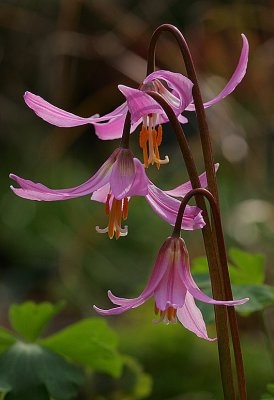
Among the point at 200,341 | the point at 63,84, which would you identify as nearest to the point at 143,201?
the point at 63,84

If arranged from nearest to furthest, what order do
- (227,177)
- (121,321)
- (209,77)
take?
1. (121,321)
2. (209,77)
3. (227,177)

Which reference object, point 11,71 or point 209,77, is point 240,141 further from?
point 11,71

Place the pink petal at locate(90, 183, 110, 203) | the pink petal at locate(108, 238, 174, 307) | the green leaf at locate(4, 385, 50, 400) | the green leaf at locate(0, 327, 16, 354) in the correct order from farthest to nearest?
the green leaf at locate(0, 327, 16, 354) → the green leaf at locate(4, 385, 50, 400) → the pink petal at locate(90, 183, 110, 203) → the pink petal at locate(108, 238, 174, 307)

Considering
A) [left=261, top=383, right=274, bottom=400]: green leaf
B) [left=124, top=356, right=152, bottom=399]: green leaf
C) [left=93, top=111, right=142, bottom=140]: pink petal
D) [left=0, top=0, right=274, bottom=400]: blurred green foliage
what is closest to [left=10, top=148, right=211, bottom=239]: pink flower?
[left=93, top=111, right=142, bottom=140]: pink petal

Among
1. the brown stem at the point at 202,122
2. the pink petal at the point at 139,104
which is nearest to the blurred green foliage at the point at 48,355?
the brown stem at the point at 202,122

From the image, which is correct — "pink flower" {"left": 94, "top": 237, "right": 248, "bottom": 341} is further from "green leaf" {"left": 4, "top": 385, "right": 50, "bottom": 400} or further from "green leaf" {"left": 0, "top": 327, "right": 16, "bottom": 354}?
"green leaf" {"left": 0, "top": 327, "right": 16, "bottom": 354}

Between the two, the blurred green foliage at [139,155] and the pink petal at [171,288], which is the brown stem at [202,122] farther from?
the blurred green foliage at [139,155]

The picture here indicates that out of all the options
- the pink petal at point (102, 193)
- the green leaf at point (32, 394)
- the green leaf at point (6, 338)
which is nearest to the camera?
the pink petal at point (102, 193)
